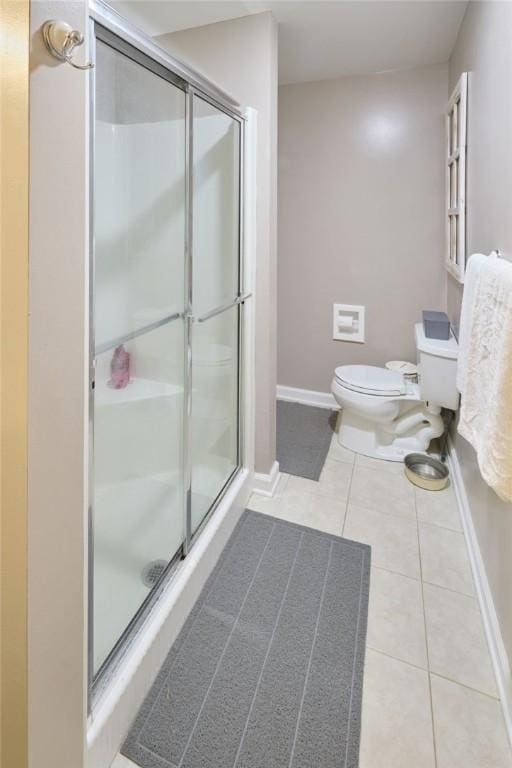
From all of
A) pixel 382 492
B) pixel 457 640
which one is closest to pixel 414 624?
pixel 457 640

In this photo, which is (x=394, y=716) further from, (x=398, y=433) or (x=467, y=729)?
(x=398, y=433)

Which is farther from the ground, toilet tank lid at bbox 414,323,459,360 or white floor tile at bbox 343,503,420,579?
toilet tank lid at bbox 414,323,459,360

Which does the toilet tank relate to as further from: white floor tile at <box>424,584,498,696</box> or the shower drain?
the shower drain

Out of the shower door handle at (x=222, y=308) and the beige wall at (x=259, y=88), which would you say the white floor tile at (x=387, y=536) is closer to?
the beige wall at (x=259, y=88)

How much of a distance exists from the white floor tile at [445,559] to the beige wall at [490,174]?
5.6 inches

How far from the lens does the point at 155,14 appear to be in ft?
6.39

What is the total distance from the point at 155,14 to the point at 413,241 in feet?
6.25

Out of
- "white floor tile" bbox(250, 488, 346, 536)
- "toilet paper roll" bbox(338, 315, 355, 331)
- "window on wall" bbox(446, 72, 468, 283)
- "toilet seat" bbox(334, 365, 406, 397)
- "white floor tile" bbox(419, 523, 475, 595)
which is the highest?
"window on wall" bbox(446, 72, 468, 283)

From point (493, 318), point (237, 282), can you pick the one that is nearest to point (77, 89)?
point (493, 318)

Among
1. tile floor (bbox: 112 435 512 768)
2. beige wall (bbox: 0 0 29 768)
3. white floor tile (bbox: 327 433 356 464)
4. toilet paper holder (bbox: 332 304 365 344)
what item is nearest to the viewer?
beige wall (bbox: 0 0 29 768)

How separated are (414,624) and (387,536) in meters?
0.46

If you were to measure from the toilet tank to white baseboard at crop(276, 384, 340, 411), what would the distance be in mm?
1080

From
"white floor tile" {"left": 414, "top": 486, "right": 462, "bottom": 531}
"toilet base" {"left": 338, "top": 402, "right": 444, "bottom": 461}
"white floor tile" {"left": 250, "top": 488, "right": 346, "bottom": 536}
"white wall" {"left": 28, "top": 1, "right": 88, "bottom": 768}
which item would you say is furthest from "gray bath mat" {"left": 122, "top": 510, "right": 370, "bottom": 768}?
"toilet base" {"left": 338, "top": 402, "right": 444, "bottom": 461}

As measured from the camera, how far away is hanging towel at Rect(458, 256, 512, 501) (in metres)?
0.98
